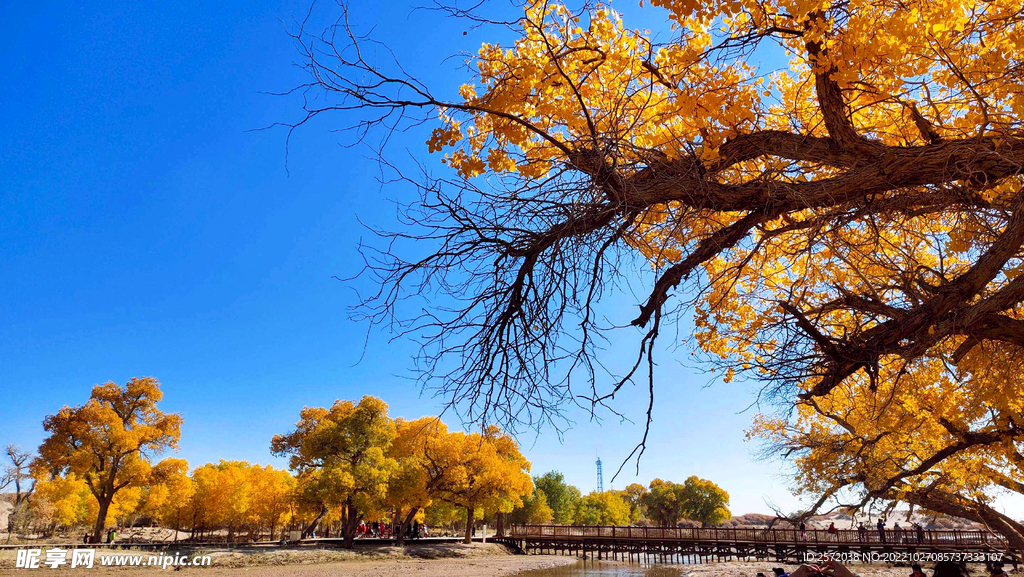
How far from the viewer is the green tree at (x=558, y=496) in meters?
54.9

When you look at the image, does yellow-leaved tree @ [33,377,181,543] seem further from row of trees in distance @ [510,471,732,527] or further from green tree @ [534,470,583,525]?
green tree @ [534,470,583,525]

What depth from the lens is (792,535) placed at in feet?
94.2

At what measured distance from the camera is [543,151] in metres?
2.76

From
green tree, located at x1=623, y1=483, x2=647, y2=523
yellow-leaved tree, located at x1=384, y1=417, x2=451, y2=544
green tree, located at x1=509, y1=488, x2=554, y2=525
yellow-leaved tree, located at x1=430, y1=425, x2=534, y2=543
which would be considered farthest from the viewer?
green tree, located at x1=623, y1=483, x2=647, y2=523

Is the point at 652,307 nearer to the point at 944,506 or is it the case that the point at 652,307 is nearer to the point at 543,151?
the point at 543,151

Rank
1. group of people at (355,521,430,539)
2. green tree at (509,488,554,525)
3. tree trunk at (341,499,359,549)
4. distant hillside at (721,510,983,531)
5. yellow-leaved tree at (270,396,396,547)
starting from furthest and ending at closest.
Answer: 1. green tree at (509,488,554,525)
2. group of people at (355,521,430,539)
3. tree trunk at (341,499,359,549)
4. yellow-leaved tree at (270,396,396,547)
5. distant hillside at (721,510,983,531)

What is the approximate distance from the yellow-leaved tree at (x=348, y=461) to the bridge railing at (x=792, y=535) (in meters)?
15.0

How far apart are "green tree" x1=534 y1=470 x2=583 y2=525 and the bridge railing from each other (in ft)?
59.3

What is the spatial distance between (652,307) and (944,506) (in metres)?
9.08

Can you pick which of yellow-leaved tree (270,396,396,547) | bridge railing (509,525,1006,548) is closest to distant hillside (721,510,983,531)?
bridge railing (509,525,1006,548)

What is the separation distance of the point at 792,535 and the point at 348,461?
2324 centimetres

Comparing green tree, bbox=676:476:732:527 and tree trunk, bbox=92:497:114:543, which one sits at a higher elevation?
tree trunk, bbox=92:497:114:543

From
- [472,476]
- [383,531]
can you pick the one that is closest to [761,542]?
[472,476]

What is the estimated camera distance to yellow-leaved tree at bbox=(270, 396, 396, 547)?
2308 centimetres
